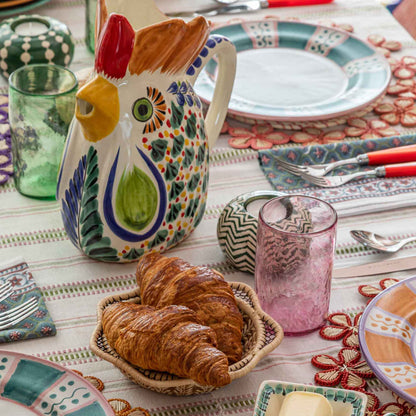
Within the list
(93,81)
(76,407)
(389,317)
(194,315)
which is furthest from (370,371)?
(93,81)

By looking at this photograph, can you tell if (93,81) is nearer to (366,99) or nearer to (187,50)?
(187,50)

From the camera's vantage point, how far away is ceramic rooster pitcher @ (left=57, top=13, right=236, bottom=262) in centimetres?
79

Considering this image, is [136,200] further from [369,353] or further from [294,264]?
[369,353]

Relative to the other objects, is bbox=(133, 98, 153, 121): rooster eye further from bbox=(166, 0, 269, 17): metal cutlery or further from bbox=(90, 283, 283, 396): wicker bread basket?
bbox=(166, 0, 269, 17): metal cutlery

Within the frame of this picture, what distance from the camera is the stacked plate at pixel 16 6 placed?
4.69 ft

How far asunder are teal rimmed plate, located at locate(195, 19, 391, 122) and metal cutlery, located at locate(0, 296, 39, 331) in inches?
19.2

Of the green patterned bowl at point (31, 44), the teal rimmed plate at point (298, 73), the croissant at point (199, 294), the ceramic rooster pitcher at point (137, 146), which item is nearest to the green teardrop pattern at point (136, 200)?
the ceramic rooster pitcher at point (137, 146)

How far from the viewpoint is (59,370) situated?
692 mm

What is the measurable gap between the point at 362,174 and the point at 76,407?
22.7 inches

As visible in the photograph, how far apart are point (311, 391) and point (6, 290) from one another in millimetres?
384

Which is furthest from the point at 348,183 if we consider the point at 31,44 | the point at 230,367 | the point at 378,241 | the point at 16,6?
the point at 16,6

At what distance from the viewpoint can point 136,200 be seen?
860 millimetres

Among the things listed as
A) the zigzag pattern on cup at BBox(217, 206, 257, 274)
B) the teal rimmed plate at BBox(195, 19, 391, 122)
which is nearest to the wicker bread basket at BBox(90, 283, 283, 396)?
the zigzag pattern on cup at BBox(217, 206, 257, 274)

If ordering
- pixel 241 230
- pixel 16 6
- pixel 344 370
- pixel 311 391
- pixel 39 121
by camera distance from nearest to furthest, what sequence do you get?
pixel 311 391 → pixel 344 370 → pixel 241 230 → pixel 39 121 → pixel 16 6
